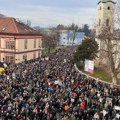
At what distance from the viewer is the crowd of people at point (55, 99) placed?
21906mm

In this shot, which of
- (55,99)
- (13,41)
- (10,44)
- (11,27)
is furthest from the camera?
(11,27)

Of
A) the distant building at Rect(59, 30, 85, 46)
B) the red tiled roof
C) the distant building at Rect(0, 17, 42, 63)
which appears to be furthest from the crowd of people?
the distant building at Rect(59, 30, 85, 46)

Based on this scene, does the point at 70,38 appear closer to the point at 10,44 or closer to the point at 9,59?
the point at 10,44

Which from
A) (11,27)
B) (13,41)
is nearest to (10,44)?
(13,41)

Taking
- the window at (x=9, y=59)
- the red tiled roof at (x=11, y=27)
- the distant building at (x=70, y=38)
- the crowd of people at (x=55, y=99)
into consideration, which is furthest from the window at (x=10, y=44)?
the distant building at (x=70, y=38)

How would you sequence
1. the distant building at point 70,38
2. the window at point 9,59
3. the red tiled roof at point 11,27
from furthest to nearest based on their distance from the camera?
the distant building at point 70,38 → the red tiled roof at point 11,27 → the window at point 9,59

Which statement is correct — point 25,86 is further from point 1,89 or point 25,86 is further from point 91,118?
point 91,118

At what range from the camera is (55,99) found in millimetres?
24734

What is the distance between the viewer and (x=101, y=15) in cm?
6344

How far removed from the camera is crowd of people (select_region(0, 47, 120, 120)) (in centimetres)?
2191

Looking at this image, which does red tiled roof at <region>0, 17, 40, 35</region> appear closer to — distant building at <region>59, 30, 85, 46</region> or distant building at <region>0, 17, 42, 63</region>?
→ distant building at <region>0, 17, 42, 63</region>

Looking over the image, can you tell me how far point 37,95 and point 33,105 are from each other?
2.01 meters

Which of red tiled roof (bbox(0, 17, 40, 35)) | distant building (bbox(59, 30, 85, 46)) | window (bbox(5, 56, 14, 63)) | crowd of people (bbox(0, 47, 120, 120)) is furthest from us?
distant building (bbox(59, 30, 85, 46))

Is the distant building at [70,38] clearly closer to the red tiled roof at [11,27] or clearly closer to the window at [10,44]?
the red tiled roof at [11,27]
